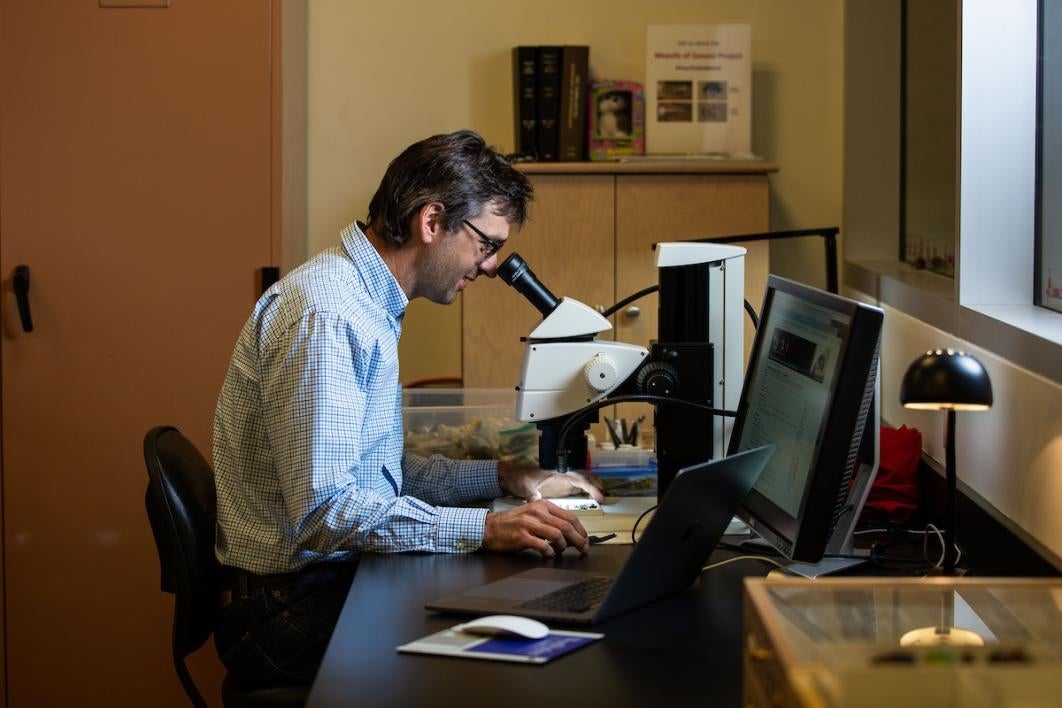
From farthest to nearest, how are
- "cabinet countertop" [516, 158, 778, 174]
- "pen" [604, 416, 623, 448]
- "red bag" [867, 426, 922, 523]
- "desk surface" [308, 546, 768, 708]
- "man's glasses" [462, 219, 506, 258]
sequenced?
"cabinet countertop" [516, 158, 778, 174]
"pen" [604, 416, 623, 448]
"man's glasses" [462, 219, 506, 258]
"red bag" [867, 426, 922, 523]
"desk surface" [308, 546, 768, 708]

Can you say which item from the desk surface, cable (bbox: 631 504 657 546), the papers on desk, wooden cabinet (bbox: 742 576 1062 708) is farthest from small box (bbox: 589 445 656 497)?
wooden cabinet (bbox: 742 576 1062 708)

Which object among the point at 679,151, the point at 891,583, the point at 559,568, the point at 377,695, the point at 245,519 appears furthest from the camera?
the point at 679,151

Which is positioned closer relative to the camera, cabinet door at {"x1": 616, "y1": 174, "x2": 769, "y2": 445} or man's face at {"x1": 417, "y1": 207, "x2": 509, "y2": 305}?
man's face at {"x1": 417, "y1": 207, "x2": 509, "y2": 305}

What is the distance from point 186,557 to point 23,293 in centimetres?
152

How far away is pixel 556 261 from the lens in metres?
3.46

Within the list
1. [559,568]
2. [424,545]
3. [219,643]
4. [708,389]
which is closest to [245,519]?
[219,643]

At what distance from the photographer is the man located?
6.28 ft

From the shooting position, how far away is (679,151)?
3.68 metres

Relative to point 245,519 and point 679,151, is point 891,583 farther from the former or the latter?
point 679,151

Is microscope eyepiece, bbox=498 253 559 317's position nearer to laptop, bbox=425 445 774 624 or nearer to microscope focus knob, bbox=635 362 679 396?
microscope focus knob, bbox=635 362 679 396

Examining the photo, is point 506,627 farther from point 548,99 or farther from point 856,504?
point 548,99

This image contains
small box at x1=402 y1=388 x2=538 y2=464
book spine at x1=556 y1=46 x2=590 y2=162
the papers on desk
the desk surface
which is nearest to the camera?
the desk surface

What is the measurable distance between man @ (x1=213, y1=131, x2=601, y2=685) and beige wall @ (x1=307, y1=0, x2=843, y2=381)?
4.98 ft

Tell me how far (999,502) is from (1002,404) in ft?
0.49
